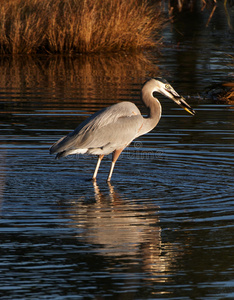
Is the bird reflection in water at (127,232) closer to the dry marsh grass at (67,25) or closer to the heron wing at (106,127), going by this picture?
the heron wing at (106,127)

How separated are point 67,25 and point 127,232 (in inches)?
539

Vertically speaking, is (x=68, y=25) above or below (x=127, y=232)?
above

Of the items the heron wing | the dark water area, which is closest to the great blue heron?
→ the heron wing

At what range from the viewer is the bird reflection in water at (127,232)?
5.63 m

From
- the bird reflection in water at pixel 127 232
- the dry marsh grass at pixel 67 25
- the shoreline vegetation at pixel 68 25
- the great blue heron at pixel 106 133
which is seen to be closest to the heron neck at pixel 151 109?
the great blue heron at pixel 106 133

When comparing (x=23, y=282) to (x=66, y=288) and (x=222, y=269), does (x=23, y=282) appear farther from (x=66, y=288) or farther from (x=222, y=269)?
(x=222, y=269)

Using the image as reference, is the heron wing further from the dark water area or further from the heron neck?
the dark water area

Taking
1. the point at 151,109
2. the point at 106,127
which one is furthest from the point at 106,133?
the point at 151,109

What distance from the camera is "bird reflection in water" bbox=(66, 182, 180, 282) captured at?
18.5 ft

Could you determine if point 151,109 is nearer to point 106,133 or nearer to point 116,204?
point 106,133

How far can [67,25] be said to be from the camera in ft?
63.6

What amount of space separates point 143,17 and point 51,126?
31.1ft

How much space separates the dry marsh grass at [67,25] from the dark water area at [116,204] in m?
4.22

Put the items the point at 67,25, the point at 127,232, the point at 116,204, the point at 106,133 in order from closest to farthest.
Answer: the point at 127,232 → the point at 116,204 → the point at 106,133 → the point at 67,25
